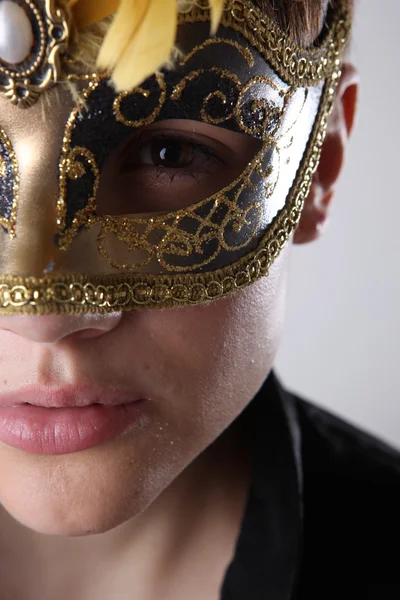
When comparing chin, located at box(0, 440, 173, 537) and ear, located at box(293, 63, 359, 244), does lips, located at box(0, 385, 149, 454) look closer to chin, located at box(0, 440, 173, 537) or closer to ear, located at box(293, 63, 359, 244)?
chin, located at box(0, 440, 173, 537)

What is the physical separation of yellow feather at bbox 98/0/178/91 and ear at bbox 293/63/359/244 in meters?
0.35

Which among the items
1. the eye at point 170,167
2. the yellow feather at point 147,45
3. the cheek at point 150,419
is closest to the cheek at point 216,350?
the cheek at point 150,419

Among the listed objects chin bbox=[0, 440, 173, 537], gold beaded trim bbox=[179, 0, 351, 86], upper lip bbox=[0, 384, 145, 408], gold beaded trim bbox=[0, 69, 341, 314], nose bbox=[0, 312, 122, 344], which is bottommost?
chin bbox=[0, 440, 173, 537]

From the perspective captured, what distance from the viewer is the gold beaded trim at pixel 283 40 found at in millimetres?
740

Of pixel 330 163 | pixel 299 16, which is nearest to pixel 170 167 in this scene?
pixel 299 16

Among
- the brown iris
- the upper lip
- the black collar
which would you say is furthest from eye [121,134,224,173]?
the black collar

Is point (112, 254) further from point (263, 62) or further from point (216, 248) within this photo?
point (263, 62)

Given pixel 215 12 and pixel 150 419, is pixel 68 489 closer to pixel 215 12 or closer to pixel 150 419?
pixel 150 419

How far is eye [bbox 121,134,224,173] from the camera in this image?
76cm

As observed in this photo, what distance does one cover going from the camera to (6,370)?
2.41 ft

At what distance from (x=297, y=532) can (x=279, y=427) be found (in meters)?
0.16

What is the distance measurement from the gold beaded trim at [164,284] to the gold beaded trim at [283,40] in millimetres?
35

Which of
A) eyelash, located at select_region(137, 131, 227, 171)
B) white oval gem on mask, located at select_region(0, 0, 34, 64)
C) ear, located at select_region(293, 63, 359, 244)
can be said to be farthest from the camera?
ear, located at select_region(293, 63, 359, 244)

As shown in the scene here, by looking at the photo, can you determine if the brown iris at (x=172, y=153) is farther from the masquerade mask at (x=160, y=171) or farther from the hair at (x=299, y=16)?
the hair at (x=299, y=16)
